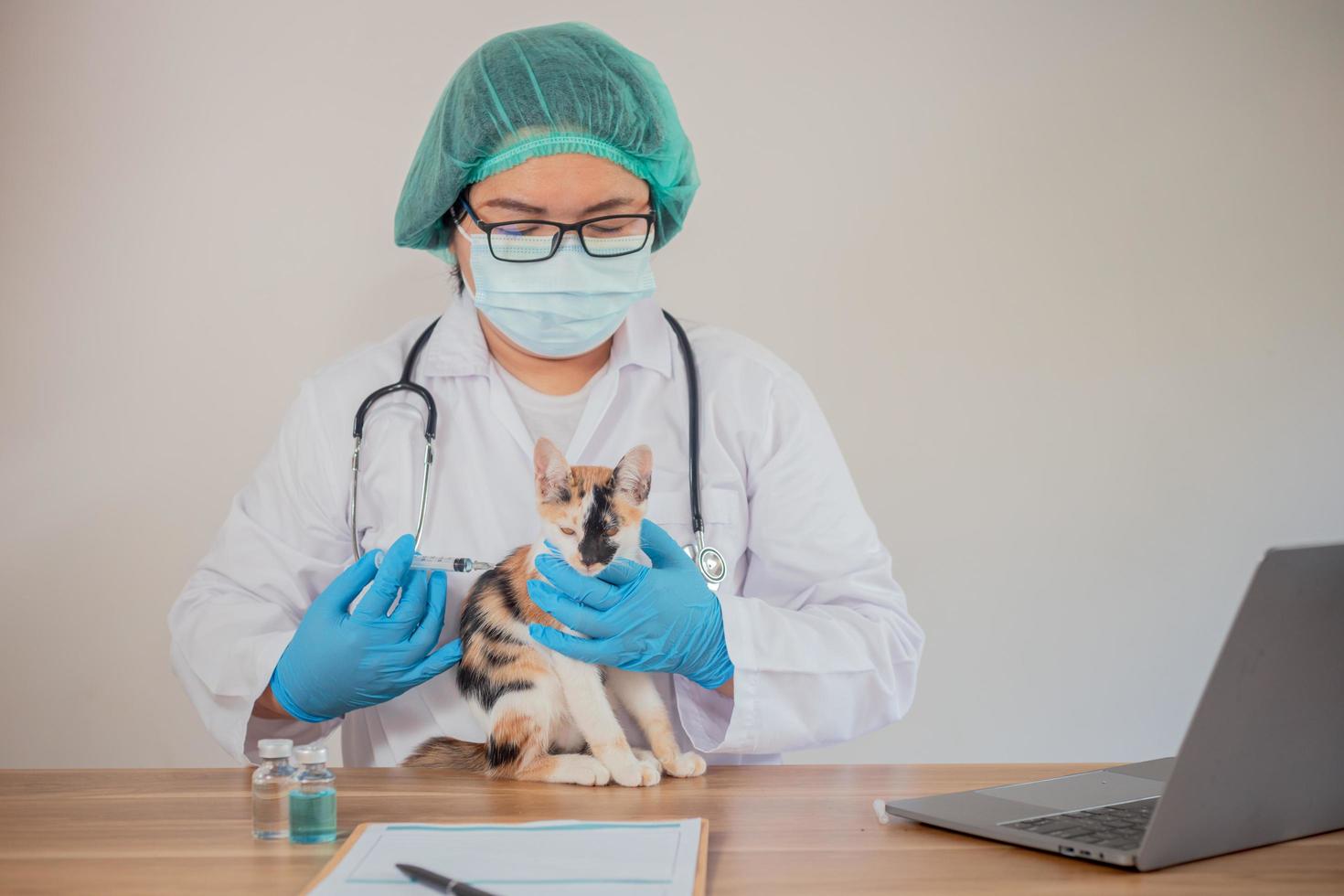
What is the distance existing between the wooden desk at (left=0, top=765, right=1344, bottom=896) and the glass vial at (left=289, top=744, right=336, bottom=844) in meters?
0.01

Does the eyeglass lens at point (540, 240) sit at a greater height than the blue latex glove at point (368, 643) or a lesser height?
greater

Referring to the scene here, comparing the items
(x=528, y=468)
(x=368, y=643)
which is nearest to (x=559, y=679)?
(x=368, y=643)

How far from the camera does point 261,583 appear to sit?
1678 mm

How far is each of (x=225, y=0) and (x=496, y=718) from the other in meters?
1.70

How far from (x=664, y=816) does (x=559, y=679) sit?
30cm

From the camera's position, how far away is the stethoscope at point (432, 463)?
1.59 meters

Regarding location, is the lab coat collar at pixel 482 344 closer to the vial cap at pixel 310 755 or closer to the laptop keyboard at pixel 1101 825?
the vial cap at pixel 310 755

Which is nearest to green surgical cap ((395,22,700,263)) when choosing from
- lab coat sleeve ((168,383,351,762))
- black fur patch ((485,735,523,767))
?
lab coat sleeve ((168,383,351,762))

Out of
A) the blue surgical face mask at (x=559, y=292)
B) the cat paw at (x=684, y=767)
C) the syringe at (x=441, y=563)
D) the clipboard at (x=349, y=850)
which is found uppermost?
the blue surgical face mask at (x=559, y=292)

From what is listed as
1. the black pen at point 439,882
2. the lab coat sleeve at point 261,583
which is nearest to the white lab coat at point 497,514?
the lab coat sleeve at point 261,583

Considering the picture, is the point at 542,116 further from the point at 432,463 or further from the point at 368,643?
the point at 368,643

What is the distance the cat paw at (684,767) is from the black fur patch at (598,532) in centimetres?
26

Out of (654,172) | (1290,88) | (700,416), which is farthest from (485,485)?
(1290,88)

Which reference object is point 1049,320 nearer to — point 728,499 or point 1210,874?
point 728,499
